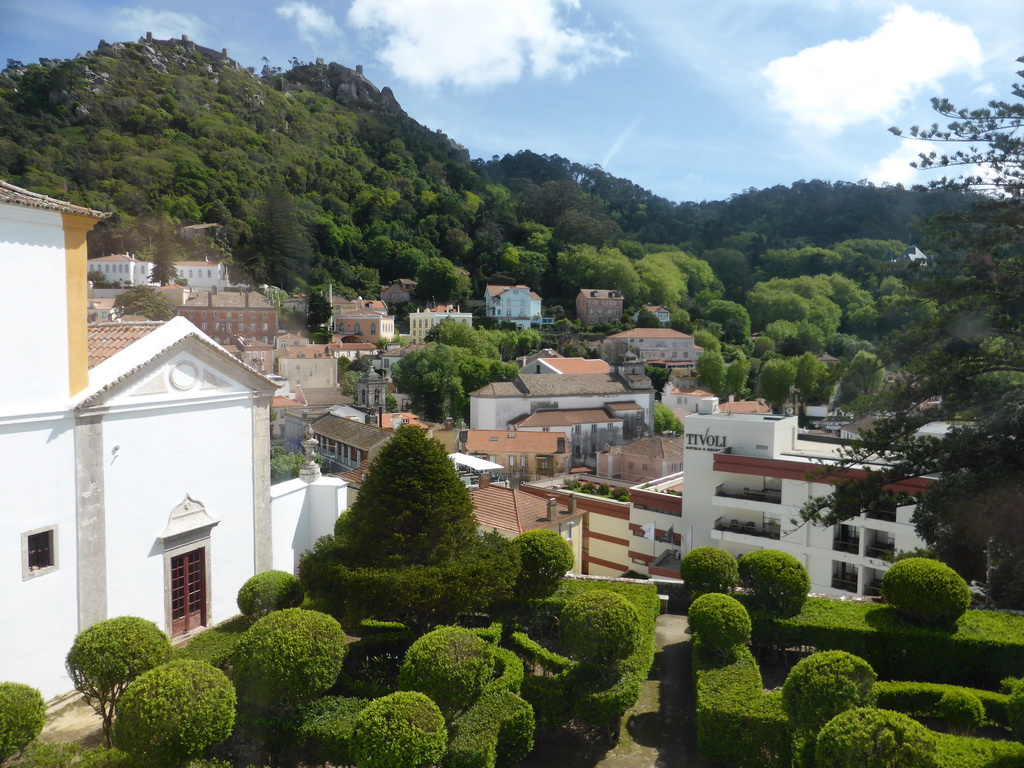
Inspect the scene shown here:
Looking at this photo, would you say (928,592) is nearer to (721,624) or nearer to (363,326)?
(721,624)

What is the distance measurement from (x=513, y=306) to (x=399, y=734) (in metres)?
76.8

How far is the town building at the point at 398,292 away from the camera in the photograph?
8419 cm

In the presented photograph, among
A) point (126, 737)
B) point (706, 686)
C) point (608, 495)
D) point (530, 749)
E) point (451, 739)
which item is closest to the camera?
point (126, 737)

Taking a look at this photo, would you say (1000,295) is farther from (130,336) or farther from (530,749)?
(130,336)

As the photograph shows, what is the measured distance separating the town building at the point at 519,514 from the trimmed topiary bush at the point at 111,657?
10.5 meters

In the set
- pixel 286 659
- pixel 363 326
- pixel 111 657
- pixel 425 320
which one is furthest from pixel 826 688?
pixel 425 320

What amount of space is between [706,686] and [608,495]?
22796mm

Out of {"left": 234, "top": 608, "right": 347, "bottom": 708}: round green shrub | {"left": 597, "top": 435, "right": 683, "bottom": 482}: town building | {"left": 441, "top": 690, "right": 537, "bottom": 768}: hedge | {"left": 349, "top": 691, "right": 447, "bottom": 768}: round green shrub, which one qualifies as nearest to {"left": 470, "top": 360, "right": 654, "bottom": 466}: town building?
{"left": 597, "top": 435, "right": 683, "bottom": 482}: town building

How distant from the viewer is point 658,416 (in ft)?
187

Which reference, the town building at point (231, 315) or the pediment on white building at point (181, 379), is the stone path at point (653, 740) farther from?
the town building at point (231, 315)

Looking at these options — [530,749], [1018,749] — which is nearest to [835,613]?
[1018,749]

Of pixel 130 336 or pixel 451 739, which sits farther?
pixel 130 336

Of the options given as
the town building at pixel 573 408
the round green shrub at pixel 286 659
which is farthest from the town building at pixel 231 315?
the round green shrub at pixel 286 659

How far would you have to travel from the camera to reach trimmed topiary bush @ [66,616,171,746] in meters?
7.93
